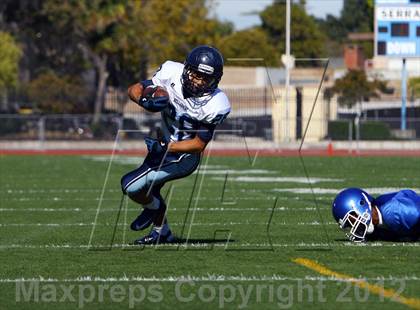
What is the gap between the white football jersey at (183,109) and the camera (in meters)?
8.30

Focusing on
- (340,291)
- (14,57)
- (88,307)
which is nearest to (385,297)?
(340,291)

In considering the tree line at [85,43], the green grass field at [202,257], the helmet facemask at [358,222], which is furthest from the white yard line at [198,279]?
the tree line at [85,43]

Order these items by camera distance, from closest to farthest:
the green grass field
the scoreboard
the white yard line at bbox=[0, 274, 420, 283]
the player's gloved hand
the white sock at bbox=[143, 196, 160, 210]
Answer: the green grass field < the white yard line at bbox=[0, 274, 420, 283] < the player's gloved hand < the white sock at bbox=[143, 196, 160, 210] < the scoreboard

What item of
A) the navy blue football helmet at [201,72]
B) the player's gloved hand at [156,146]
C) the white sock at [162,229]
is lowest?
the white sock at [162,229]

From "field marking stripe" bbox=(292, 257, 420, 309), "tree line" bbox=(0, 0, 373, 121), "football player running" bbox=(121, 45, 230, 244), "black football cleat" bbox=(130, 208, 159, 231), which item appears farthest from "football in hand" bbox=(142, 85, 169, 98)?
"tree line" bbox=(0, 0, 373, 121)

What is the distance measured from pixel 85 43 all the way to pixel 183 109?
35.0 metres

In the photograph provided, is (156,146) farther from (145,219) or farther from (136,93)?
(145,219)

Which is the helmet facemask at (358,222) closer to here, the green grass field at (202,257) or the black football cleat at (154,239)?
the green grass field at (202,257)

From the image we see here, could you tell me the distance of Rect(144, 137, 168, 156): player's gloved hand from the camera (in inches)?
334

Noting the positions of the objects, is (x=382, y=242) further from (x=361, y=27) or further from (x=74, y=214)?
(x=361, y=27)

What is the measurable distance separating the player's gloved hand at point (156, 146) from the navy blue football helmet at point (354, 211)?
1.40 m

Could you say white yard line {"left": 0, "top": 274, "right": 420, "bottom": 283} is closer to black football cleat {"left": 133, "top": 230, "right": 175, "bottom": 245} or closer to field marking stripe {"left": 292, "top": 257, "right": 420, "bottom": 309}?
field marking stripe {"left": 292, "top": 257, "right": 420, "bottom": 309}

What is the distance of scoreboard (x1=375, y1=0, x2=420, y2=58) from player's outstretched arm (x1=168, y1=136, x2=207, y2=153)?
23.2 metres

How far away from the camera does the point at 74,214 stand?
39.6 feet
